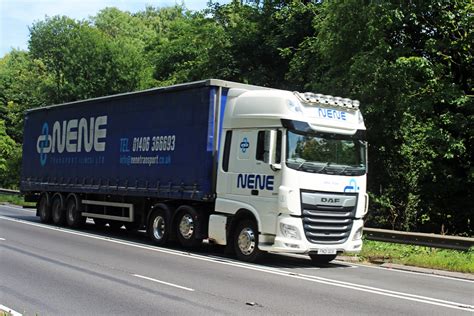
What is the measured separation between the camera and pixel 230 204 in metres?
12.7

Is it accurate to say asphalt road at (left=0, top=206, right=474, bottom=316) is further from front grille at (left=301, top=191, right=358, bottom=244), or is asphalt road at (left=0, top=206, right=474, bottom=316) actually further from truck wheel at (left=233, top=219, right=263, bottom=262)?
front grille at (left=301, top=191, right=358, bottom=244)

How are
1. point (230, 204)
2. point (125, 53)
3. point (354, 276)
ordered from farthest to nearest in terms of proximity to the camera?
point (125, 53) → point (230, 204) → point (354, 276)

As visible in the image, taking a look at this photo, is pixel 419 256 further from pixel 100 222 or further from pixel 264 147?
pixel 100 222

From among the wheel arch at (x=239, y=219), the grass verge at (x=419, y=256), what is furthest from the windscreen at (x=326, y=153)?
the grass verge at (x=419, y=256)

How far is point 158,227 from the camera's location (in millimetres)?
14906

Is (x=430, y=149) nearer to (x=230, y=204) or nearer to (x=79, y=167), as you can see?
(x=230, y=204)

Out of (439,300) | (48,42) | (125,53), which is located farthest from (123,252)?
(48,42)

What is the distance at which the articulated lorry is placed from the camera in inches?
459

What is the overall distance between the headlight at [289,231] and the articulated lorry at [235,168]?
0.07 ft

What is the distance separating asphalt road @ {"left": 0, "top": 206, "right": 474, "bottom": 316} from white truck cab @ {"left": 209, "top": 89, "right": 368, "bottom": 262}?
0.65m

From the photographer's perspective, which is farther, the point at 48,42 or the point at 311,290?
the point at 48,42

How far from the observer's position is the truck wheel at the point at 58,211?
19.5 metres

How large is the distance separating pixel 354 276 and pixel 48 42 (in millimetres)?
41223

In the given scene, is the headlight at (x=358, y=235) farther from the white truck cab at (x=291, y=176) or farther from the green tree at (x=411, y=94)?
the green tree at (x=411, y=94)
